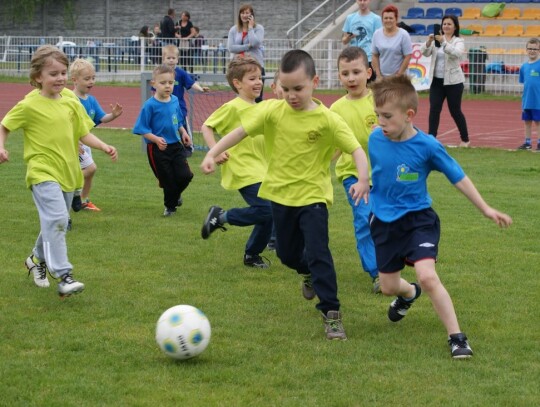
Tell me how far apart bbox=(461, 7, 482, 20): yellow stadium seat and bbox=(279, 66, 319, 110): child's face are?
Answer: 2483 cm

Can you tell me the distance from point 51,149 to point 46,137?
0.30 feet

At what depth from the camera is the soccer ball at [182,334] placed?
5.29 m

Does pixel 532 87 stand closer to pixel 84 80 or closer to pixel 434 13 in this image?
pixel 84 80

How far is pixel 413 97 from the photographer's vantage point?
18.6ft

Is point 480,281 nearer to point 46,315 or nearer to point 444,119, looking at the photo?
point 46,315

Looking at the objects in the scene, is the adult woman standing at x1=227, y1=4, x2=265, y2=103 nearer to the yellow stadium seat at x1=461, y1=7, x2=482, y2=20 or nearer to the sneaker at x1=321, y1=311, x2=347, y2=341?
the sneaker at x1=321, y1=311, x2=347, y2=341

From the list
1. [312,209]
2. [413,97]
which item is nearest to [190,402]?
[312,209]

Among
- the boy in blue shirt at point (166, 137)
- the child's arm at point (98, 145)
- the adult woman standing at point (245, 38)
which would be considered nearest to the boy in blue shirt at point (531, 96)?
the adult woman standing at point (245, 38)

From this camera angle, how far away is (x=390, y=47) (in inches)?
535

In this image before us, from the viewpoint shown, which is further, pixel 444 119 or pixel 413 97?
pixel 444 119

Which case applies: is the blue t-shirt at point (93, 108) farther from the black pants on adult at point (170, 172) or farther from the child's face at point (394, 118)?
the child's face at point (394, 118)

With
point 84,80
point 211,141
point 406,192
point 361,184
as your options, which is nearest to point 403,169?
point 406,192

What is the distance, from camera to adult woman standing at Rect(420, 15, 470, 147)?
15.2 m

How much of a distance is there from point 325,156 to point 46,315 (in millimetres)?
2081
